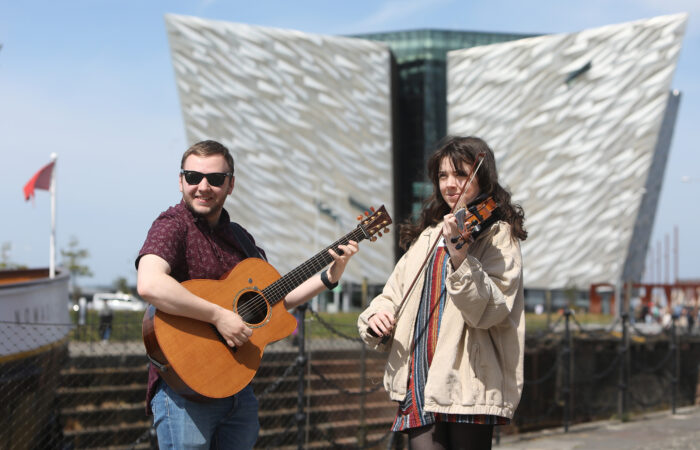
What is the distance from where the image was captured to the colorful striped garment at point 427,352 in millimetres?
2568

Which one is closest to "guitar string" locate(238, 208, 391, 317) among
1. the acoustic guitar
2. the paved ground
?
the acoustic guitar

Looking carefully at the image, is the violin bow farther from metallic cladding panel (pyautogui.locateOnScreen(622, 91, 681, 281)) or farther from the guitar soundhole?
metallic cladding panel (pyautogui.locateOnScreen(622, 91, 681, 281))

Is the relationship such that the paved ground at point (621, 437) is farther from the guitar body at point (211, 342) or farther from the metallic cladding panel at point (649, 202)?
the metallic cladding panel at point (649, 202)

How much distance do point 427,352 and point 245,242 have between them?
2.80ft

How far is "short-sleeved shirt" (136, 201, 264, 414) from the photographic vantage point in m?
2.67

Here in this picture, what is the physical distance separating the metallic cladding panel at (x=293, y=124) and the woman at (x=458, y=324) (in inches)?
1516

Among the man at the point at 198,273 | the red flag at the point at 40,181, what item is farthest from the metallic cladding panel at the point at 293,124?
the man at the point at 198,273

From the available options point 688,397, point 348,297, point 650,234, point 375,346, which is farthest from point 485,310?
point 650,234

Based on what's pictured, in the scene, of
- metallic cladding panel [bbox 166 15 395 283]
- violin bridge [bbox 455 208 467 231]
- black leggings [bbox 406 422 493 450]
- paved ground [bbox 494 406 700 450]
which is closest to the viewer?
violin bridge [bbox 455 208 467 231]

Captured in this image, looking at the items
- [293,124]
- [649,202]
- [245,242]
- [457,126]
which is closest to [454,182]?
[245,242]

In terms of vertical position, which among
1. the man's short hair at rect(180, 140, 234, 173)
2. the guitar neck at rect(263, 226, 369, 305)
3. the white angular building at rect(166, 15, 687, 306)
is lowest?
the guitar neck at rect(263, 226, 369, 305)

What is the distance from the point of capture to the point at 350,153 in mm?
44281

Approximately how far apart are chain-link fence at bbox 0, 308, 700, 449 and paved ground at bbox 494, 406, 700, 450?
51 centimetres

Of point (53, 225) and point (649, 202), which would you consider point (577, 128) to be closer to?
point (649, 202)
